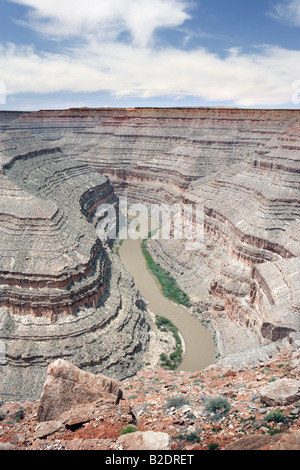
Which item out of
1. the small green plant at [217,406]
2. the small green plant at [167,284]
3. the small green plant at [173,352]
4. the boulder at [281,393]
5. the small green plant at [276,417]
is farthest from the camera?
the small green plant at [167,284]

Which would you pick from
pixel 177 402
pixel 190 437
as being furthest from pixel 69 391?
pixel 190 437

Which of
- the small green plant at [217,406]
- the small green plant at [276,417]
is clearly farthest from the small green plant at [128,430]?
the small green plant at [276,417]

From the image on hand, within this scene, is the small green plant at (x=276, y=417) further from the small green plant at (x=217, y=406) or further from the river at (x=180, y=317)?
the river at (x=180, y=317)

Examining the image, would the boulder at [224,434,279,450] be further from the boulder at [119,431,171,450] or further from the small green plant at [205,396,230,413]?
the small green plant at [205,396,230,413]

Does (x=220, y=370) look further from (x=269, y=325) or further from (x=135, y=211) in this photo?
(x=135, y=211)

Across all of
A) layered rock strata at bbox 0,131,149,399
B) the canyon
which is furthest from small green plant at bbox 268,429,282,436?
layered rock strata at bbox 0,131,149,399

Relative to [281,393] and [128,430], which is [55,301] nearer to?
[128,430]
